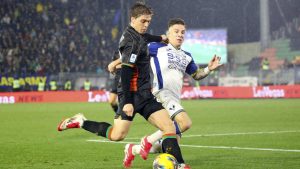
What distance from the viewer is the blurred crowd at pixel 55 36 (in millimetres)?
42969

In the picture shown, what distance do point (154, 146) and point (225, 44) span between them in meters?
35.3

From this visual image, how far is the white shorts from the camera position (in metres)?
10.1

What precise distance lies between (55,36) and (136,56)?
37.7 metres

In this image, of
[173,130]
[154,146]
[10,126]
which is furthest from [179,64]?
[10,126]

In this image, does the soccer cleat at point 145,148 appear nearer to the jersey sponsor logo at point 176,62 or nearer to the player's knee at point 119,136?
the player's knee at point 119,136

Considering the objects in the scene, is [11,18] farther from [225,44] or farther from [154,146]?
[154,146]

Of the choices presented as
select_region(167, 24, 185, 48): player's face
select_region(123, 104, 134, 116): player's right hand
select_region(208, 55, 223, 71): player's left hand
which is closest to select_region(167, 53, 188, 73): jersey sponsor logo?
select_region(167, 24, 185, 48): player's face

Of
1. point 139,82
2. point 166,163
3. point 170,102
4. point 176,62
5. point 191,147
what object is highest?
point 176,62

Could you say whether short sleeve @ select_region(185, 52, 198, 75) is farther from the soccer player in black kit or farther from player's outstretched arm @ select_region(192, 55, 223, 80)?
the soccer player in black kit

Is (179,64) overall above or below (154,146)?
above

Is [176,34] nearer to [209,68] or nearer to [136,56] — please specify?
[209,68]

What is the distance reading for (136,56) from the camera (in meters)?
8.51

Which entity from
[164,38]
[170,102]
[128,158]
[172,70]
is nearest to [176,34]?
A: [164,38]

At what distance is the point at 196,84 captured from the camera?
1638 inches
